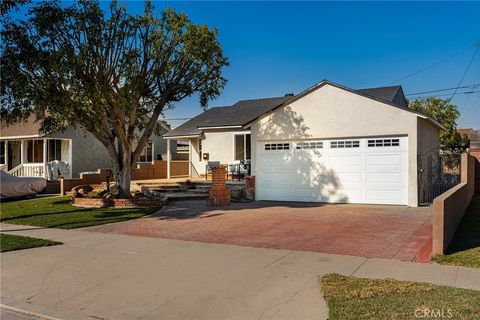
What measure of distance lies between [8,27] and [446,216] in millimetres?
14147

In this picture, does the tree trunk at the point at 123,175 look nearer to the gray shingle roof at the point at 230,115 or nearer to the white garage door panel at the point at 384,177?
the gray shingle roof at the point at 230,115

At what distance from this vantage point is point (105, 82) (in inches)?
608

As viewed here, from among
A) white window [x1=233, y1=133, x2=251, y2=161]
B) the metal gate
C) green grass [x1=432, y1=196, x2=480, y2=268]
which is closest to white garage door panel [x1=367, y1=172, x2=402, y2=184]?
the metal gate

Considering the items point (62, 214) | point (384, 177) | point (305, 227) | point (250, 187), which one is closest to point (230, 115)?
point (250, 187)

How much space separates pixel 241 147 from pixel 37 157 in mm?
14528

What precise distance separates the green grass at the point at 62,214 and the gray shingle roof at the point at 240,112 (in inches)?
360

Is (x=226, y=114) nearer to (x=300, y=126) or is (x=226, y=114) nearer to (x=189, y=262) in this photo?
(x=300, y=126)

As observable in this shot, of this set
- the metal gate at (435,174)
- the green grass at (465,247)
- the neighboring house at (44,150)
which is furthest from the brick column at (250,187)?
the neighboring house at (44,150)

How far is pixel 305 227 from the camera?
A: 1120 cm

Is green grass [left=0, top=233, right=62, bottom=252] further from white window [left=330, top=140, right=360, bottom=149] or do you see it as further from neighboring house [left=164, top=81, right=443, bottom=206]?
white window [left=330, top=140, right=360, bottom=149]

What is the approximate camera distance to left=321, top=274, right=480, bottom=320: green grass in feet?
15.8

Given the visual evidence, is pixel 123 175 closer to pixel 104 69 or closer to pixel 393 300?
pixel 104 69

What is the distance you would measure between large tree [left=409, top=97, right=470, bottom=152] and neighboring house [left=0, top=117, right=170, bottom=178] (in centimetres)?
2217

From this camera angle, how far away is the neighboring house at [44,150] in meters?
25.2
